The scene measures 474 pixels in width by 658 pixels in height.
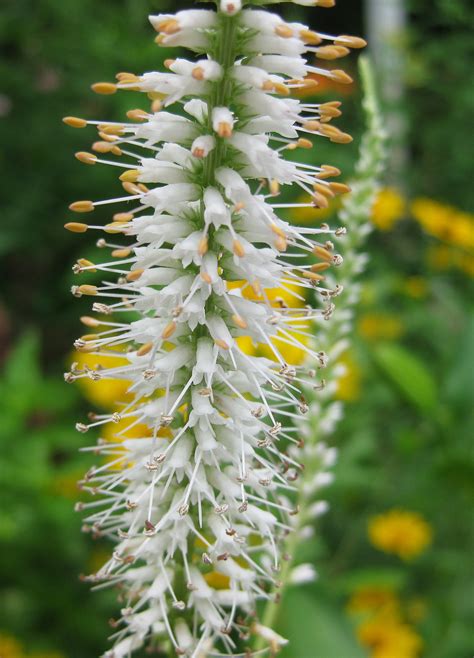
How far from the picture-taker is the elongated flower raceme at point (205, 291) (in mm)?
1420

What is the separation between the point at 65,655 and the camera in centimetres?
351

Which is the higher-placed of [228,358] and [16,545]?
[228,358]

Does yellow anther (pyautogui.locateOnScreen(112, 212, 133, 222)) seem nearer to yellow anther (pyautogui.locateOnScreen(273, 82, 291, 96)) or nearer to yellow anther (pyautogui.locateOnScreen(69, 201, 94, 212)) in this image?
yellow anther (pyautogui.locateOnScreen(69, 201, 94, 212))

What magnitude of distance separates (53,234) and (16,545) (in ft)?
10.1

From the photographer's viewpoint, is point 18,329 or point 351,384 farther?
point 18,329

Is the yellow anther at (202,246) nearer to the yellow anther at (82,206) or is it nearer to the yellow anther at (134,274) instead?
the yellow anther at (134,274)

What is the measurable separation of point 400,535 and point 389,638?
1.62 feet

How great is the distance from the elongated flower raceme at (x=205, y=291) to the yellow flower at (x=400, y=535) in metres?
2.15

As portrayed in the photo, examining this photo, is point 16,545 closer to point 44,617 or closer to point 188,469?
point 44,617

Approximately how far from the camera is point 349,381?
3953mm

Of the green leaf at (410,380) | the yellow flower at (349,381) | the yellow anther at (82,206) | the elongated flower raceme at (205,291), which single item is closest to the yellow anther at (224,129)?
the elongated flower raceme at (205,291)

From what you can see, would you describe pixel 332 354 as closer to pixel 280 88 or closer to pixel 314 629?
pixel 280 88

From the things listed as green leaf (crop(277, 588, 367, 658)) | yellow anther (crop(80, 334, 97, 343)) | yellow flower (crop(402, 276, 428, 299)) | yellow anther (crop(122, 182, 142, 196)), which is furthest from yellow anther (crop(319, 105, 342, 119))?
yellow flower (crop(402, 276, 428, 299))

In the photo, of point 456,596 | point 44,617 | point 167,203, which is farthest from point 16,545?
point 167,203
